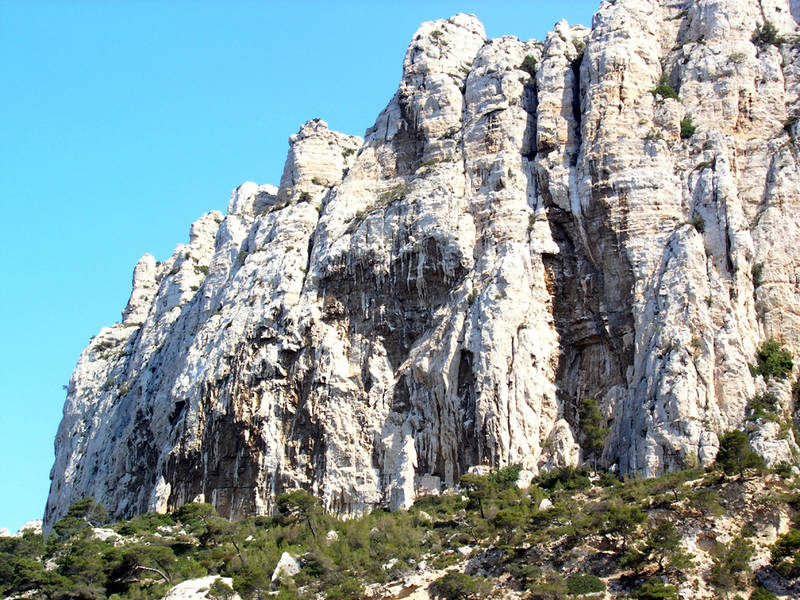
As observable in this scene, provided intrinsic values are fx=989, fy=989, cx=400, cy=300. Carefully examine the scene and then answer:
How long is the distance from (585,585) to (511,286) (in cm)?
1763

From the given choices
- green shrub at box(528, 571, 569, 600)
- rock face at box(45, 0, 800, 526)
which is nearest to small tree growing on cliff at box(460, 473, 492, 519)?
rock face at box(45, 0, 800, 526)

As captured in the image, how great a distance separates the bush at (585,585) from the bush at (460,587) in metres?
3.29

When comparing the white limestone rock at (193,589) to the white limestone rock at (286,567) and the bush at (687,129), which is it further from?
the bush at (687,129)

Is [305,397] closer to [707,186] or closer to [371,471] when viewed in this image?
[371,471]

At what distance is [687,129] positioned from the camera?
→ 5166cm

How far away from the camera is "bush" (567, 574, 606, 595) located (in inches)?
1398

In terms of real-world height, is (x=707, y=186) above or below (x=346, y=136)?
below

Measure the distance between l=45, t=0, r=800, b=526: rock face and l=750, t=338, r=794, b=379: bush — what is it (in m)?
0.72

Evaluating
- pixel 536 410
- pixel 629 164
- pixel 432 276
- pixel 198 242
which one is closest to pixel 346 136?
pixel 198 242

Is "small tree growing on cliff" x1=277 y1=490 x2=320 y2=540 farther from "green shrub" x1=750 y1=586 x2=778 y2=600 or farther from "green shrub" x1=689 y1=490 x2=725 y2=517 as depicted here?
"green shrub" x1=750 y1=586 x2=778 y2=600

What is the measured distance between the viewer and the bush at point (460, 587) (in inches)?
1464

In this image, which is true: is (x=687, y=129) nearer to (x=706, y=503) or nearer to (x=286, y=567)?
(x=706, y=503)

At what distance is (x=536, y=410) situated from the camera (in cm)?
4706

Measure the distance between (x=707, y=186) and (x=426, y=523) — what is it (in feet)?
69.5
